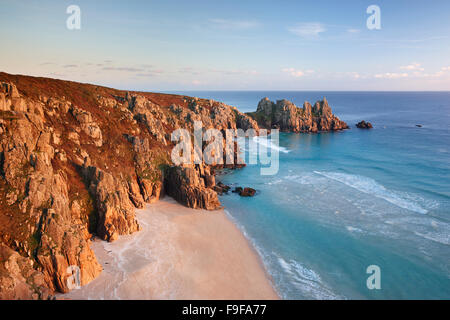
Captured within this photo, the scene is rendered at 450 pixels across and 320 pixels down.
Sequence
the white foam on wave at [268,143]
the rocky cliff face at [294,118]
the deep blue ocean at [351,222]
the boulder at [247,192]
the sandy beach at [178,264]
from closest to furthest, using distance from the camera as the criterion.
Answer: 1. the sandy beach at [178,264]
2. the deep blue ocean at [351,222]
3. the boulder at [247,192]
4. the white foam on wave at [268,143]
5. the rocky cliff face at [294,118]

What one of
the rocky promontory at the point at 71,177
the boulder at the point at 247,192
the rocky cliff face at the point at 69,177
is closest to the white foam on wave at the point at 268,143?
the boulder at the point at 247,192

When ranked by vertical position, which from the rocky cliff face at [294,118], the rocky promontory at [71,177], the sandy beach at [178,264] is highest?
the rocky cliff face at [294,118]

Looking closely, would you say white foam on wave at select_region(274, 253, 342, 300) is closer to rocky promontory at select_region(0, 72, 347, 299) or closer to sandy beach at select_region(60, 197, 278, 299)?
sandy beach at select_region(60, 197, 278, 299)

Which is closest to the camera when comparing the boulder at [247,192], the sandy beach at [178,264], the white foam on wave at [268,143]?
the sandy beach at [178,264]

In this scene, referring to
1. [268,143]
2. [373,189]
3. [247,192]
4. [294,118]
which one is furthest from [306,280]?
[294,118]

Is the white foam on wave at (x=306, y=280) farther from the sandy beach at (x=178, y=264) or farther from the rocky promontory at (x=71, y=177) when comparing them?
the rocky promontory at (x=71, y=177)

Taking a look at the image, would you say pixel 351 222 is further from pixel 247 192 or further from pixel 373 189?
pixel 247 192

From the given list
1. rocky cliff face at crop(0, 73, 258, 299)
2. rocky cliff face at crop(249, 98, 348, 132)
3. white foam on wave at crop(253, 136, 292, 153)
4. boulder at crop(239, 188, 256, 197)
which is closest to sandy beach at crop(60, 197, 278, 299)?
rocky cliff face at crop(0, 73, 258, 299)
